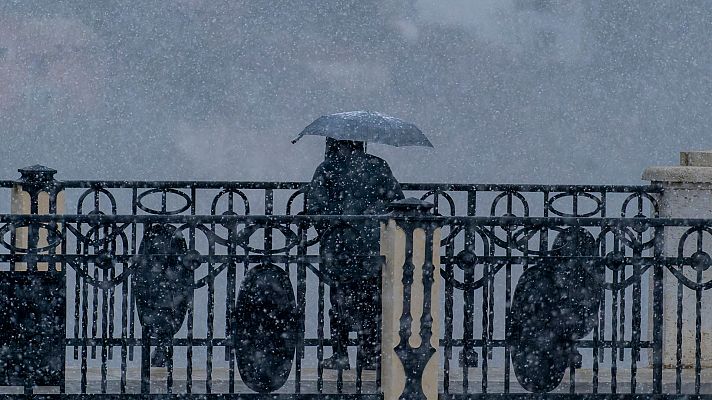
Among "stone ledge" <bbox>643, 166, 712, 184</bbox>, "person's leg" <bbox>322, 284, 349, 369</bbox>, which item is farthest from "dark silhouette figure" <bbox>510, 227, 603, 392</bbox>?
"stone ledge" <bbox>643, 166, 712, 184</bbox>

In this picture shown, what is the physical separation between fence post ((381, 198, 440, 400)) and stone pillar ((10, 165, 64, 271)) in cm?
492

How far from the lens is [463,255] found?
31.3 ft

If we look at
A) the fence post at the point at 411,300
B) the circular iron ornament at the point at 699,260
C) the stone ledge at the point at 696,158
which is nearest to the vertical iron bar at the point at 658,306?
the circular iron ornament at the point at 699,260

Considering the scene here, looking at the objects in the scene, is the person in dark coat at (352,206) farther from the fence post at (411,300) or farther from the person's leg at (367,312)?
the fence post at (411,300)

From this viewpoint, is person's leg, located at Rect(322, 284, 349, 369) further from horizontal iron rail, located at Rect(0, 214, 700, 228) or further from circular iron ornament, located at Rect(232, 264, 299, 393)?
horizontal iron rail, located at Rect(0, 214, 700, 228)

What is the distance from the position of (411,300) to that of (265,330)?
122 centimetres

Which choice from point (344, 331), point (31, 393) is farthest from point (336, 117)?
point (31, 393)

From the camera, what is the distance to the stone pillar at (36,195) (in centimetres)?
1279

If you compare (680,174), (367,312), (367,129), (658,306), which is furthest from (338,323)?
(680,174)

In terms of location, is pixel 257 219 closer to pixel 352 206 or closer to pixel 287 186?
pixel 352 206

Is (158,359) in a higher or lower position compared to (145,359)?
lower

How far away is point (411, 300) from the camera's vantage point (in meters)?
8.97

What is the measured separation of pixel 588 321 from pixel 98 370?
4638mm

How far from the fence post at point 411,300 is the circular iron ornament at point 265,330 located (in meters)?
0.78
